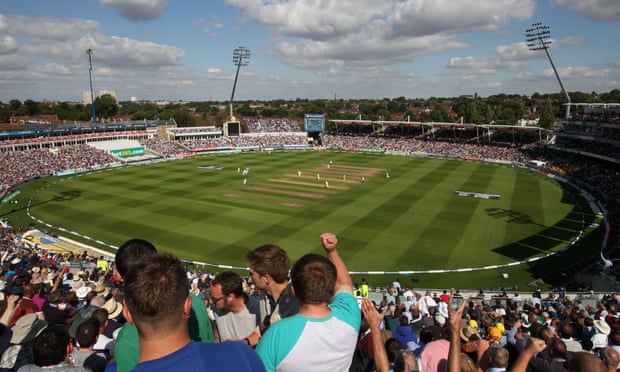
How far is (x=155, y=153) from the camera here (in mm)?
71375

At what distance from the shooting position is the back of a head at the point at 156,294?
7.68ft

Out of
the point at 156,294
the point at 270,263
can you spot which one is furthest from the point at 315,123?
the point at 156,294

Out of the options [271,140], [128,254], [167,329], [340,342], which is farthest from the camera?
[271,140]

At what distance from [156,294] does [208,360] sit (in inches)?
20.6

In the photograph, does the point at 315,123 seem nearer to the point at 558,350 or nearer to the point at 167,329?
the point at 558,350

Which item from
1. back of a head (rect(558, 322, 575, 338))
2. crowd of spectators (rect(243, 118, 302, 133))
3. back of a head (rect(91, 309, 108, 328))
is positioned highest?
crowd of spectators (rect(243, 118, 302, 133))

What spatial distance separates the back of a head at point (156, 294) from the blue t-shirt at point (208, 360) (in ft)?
0.69

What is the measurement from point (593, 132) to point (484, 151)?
17.9 m

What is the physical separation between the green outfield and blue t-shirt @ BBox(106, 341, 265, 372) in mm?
19856

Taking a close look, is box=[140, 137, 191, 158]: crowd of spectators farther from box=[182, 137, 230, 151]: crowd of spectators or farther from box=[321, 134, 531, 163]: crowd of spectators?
box=[321, 134, 531, 163]: crowd of spectators

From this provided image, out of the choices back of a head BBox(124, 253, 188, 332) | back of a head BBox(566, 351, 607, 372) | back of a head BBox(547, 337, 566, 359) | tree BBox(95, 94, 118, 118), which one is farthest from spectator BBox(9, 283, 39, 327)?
tree BBox(95, 94, 118, 118)

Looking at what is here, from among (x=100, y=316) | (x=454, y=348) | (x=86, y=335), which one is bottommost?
(x=100, y=316)

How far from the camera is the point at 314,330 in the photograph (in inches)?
115

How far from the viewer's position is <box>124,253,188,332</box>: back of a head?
2340 millimetres
